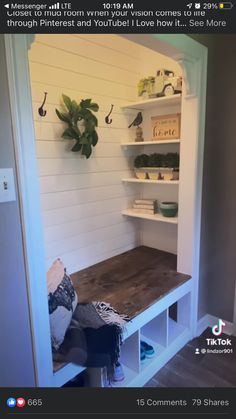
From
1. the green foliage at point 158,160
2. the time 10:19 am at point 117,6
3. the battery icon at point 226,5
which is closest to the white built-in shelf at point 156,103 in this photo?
the green foliage at point 158,160

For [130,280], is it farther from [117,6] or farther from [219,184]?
[117,6]

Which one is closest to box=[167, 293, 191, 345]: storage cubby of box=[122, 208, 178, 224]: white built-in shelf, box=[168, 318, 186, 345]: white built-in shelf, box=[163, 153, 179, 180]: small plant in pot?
box=[168, 318, 186, 345]: white built-in shelf

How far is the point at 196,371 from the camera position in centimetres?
177

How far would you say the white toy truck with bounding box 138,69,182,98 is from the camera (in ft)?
6.50

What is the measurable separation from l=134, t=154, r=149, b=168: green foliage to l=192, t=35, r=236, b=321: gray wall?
22.9 inches

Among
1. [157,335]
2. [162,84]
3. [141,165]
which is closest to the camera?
[157,335]

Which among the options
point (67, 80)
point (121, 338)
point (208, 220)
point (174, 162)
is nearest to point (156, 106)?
point (174, 162)

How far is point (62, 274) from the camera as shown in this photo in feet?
4.65

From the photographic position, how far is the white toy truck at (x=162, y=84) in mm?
1981

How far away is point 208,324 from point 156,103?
1.84 metres

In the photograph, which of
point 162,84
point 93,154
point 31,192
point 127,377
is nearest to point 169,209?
point 93,154

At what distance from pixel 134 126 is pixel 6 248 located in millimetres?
1821

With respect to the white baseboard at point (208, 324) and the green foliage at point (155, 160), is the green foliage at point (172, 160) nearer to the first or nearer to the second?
the green foliage at point (155, 160)

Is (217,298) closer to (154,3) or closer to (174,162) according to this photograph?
(174,162)
